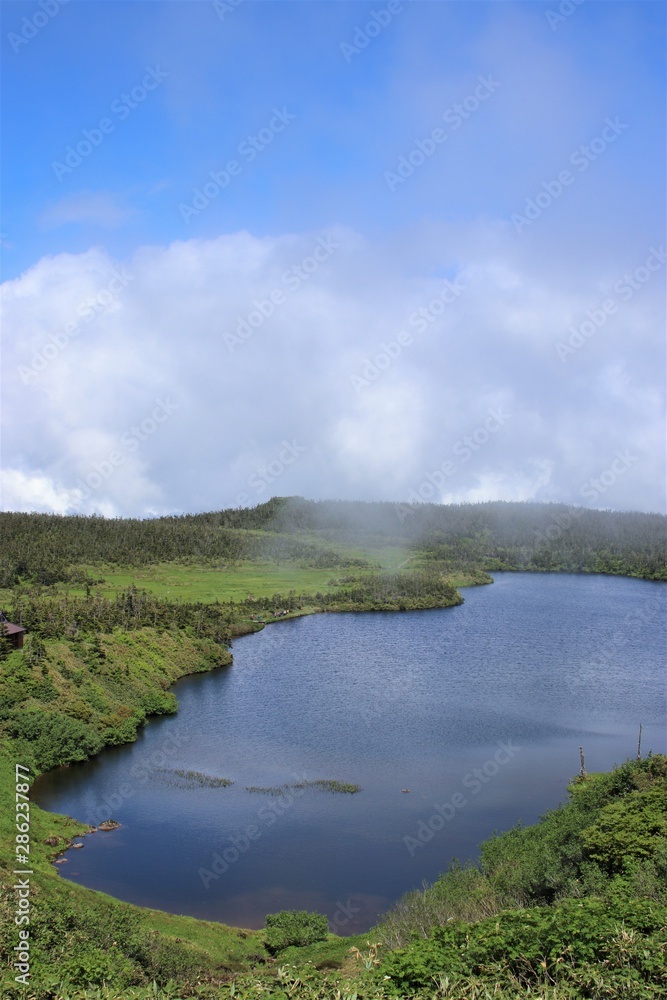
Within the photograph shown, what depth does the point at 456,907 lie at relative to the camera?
27.3 m

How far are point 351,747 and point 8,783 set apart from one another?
23.6 meters

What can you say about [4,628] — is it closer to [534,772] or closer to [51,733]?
[51,733]

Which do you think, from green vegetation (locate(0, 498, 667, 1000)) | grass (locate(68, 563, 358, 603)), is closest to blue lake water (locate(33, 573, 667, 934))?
green vegetation (locate(0, 498, 667, 1000))

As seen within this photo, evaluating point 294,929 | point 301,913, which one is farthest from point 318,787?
point 294,929

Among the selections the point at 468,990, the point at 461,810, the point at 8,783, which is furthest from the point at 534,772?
the point at 468,990

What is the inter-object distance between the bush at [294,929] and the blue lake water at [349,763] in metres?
2.17

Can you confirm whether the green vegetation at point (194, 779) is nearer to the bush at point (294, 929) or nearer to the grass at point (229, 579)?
the bush at point (294, 929)

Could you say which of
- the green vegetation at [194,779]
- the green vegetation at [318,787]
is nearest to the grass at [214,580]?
the green vegetation at [194,779]

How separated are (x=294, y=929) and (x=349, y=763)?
73.3 ft

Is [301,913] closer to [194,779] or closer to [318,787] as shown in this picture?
[318,787]

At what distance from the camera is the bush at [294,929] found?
2997 centimetres

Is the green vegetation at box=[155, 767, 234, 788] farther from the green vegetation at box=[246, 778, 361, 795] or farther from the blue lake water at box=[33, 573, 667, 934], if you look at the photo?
the green vegetation at box=[246, 778, 361, 795]

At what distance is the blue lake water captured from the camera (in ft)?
121

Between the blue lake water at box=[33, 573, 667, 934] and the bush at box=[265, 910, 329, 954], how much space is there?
85.3 inches
